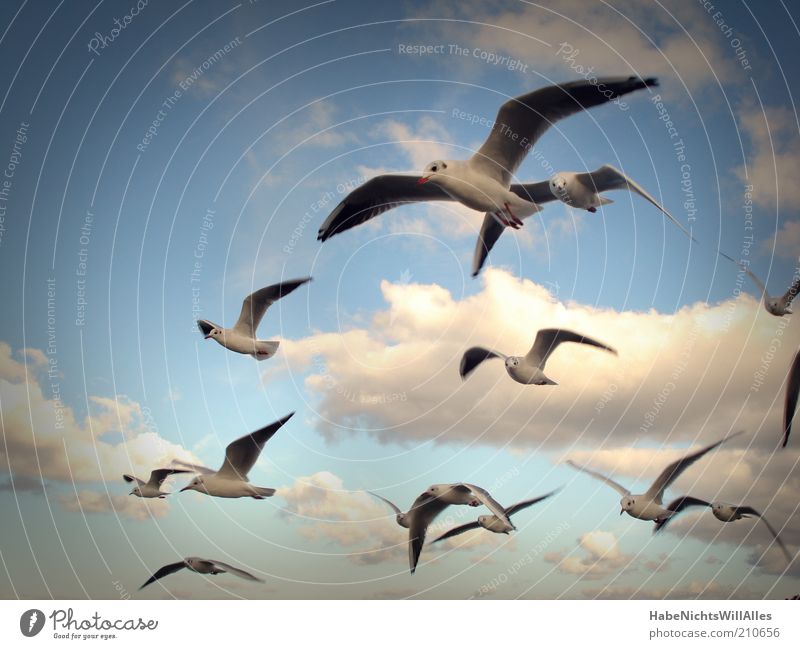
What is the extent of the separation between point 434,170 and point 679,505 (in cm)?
527

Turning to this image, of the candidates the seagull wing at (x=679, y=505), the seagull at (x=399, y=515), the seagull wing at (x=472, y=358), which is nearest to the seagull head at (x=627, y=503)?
the seagull wing at (x=679, y=505)

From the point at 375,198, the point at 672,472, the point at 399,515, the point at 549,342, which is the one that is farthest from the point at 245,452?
the point at 672,472

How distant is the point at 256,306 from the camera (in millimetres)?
10078

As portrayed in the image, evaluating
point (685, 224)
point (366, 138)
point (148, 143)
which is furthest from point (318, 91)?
point (685, 224)

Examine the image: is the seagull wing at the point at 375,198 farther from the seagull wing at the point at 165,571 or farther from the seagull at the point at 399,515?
the seagull wing at the point at 165,571

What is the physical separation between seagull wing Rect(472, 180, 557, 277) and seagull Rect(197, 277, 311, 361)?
7.63 ft

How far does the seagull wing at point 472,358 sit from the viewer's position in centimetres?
1069

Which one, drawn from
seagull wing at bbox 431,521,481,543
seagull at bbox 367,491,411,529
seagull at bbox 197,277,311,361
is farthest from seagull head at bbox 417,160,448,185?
seagull wing at bbox 431,521,481,543

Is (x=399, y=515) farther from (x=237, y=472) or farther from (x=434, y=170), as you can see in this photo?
(x=434, y=170)

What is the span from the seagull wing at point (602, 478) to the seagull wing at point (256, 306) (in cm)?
424

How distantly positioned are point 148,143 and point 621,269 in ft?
20.5

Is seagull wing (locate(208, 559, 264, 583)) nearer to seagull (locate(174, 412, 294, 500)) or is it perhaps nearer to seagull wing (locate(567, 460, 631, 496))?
seagull (locate(174, 412, 294, 500))

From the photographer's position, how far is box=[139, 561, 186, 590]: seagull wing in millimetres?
9867

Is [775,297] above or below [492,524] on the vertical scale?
above
